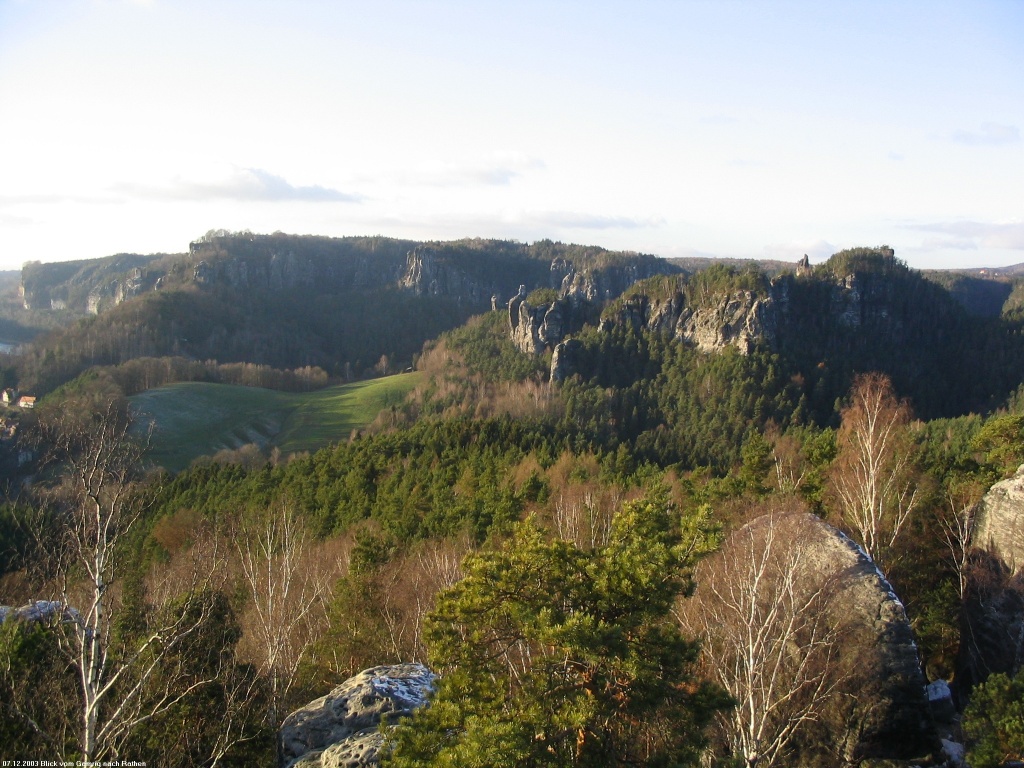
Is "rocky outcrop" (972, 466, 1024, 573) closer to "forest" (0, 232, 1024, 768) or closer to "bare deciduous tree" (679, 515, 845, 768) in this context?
"forest" (0, 232, 1024, 768)

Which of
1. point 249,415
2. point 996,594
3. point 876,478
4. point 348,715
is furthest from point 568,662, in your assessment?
point 249,415

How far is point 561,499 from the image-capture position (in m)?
40.0

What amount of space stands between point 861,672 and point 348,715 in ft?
39.8

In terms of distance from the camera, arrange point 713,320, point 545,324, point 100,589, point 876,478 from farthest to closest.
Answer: point 545,324
point 713,320
point 876,478
point 100,589

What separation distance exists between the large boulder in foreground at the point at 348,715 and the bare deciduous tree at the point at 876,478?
17172mm

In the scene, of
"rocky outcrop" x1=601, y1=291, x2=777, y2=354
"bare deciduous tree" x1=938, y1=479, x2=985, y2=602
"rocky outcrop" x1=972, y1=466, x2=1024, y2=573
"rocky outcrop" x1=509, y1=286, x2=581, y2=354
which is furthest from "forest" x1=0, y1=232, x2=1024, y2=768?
"rocky outcrop" x1=509, y1=286, x2=581, y2=354

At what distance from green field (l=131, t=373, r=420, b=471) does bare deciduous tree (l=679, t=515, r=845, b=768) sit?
90.4 metres

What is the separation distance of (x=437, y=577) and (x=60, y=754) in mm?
17842

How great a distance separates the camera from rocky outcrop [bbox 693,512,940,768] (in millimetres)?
16547

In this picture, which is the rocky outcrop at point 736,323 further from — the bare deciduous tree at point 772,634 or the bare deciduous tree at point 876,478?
the bare deciduous tree at point 772,634

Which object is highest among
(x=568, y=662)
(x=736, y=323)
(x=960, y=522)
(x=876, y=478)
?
(x=736, y=323)

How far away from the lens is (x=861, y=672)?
16.7 meters

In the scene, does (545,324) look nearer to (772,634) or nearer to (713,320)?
(713,320)

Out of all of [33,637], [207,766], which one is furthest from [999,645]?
[33,637]
